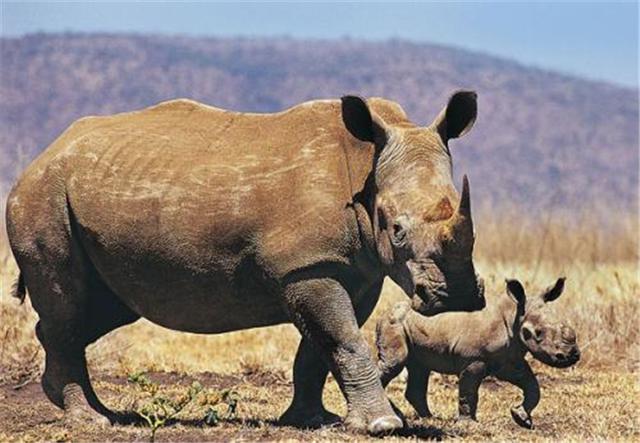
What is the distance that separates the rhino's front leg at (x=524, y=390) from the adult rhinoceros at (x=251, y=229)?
1.26m

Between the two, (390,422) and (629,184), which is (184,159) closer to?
(390,422)

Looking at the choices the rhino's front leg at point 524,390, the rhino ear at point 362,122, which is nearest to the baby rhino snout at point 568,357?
the rhino's front leg at point 524,390

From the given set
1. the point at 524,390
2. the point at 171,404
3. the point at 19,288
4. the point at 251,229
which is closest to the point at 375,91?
the point at 19,288

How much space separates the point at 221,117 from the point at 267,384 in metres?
3.69

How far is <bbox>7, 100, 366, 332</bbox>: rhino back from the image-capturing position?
10.2 m

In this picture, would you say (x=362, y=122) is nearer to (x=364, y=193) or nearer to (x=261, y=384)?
(x=364, y=193)

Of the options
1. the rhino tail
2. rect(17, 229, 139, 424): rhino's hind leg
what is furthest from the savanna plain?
the rhino tail

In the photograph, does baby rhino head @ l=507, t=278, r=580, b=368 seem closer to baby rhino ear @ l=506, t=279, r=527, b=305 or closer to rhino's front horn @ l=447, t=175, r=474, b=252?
baby rhino ear @ l=506, t=279, r=527, b=305

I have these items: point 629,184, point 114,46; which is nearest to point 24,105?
point 114,46

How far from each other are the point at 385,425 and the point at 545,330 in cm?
189

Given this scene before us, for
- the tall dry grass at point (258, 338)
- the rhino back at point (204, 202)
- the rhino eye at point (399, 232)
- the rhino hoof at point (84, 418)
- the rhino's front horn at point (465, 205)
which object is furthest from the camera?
the tall dry grass at point (258, 338)

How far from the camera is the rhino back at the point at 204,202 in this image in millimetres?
10172

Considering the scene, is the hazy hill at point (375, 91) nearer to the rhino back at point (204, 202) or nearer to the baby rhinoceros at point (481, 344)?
the baby rhinoceros at point (481, 344)

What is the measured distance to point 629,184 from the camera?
10569cm
